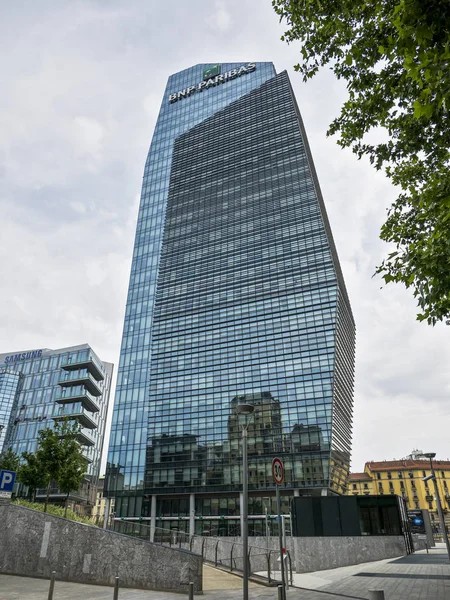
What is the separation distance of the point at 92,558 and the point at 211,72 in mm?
136618

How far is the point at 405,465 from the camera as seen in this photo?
389ft

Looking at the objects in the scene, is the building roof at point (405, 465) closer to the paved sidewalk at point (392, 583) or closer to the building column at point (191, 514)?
the building column at point (191, 514)

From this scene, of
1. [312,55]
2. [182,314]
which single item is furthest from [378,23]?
[182,314]

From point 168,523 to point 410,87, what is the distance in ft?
243

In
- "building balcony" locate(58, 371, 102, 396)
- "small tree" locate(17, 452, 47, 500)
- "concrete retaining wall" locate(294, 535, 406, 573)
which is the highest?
"building balcony" locate(58, 371, 102, 396)

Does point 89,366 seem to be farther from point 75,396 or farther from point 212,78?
point 212,78

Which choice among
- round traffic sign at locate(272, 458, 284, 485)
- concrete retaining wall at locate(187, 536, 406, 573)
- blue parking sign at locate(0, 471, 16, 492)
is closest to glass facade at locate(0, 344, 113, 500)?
concrete retaining wall at locate(187, 536, 406, 573)

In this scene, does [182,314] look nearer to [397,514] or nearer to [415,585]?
[397,514]

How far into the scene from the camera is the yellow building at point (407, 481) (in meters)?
113

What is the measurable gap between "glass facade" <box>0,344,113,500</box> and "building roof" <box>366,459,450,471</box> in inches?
3283

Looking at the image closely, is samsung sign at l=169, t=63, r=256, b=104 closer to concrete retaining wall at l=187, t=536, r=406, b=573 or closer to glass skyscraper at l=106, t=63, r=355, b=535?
glass skyscraper at l=106, t=63, r=355, b=535

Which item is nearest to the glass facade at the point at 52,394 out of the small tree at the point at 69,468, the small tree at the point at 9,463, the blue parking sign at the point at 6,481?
the small tree at the point at 9,463

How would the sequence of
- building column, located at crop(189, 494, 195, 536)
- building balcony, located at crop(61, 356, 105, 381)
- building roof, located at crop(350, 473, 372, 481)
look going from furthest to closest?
building roof, located at crop(350, 473, 372, 481)
building balcony, located at crop(61, 356, 105, 381)
building column, located at crop(189, 494, 195, 536)

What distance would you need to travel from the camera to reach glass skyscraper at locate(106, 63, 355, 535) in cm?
6438
